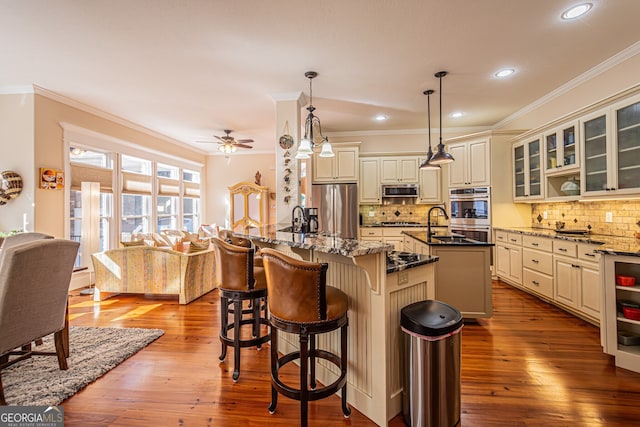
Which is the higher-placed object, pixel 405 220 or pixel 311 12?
pixel 311 12

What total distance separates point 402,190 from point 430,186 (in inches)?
22.1

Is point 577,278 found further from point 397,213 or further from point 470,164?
point 397,213

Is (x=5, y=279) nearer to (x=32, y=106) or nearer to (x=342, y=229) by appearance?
(x=32, y=106)

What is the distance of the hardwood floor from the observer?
69.7 inches

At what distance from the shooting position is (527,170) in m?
4.43

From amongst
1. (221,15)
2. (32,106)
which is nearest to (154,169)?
(32,106)

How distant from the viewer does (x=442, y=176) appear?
223 inches

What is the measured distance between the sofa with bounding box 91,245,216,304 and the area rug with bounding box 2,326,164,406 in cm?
89

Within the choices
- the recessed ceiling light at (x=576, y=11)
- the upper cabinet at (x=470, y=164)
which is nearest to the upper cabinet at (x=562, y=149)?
the upper cabinet at (x=470, y=164)

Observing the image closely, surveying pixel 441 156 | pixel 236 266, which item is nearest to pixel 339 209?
pixel 441 156

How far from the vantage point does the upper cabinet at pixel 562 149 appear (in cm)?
352

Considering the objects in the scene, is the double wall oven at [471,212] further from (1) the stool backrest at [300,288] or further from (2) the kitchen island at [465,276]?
(1) the stool backrest at [300,288]

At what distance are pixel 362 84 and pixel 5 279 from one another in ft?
12.6

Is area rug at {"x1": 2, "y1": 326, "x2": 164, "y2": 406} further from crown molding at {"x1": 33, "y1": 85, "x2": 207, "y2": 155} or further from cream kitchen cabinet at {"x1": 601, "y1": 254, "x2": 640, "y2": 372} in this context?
cream kitchen cabinet at {"x1": 601, "y1": 254, "x2": 640, "y2": 372}
